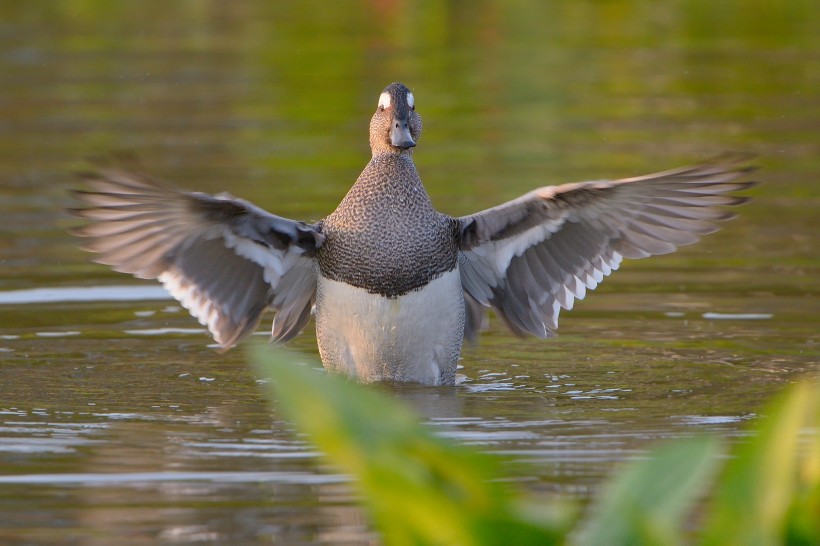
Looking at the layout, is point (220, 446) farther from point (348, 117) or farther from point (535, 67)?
point (535, 67)

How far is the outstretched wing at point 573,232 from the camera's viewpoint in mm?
7742

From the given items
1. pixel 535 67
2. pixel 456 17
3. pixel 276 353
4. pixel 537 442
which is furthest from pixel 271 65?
pixel 276 353

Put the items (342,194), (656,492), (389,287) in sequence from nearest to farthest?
1. (656,492)
2. (389,287)
3. (342,194)

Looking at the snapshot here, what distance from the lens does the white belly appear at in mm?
7582

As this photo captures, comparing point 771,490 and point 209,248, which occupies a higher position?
point 209,248

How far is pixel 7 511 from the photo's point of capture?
5.60 metres

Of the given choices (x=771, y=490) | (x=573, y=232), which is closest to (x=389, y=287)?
(x=573, y=232)

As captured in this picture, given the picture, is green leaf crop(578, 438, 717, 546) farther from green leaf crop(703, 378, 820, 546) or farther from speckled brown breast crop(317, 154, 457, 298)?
speckled brown breast crop(317, 154, 457, 298)

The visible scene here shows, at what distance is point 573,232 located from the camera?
26.6 ft

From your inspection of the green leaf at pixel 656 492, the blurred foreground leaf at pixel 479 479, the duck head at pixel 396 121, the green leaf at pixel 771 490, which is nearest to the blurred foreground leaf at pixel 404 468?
the blurred foreground leaf at pixel 479 479

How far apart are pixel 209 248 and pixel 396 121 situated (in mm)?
1179

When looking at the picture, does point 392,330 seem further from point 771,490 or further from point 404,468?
point 404,468

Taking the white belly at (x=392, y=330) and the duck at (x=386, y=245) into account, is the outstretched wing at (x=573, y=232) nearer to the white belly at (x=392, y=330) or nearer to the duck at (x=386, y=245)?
the duck at (x=386, y=245)

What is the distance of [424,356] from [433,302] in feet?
0.95
